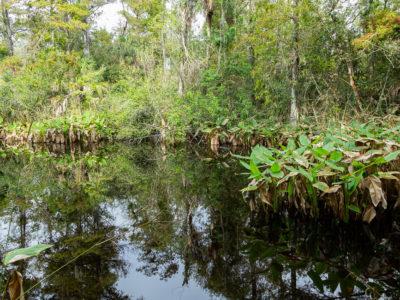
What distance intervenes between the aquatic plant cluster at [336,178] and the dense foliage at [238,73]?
4.45 meters

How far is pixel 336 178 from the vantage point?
10.6ft

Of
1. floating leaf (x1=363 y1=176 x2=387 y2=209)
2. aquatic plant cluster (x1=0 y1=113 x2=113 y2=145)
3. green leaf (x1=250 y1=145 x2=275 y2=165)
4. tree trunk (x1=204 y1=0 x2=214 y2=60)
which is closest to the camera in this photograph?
floating leaf (x1=363 y1=176 x2=387 y2=209)

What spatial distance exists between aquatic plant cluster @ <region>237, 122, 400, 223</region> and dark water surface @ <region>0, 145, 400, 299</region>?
229 mm


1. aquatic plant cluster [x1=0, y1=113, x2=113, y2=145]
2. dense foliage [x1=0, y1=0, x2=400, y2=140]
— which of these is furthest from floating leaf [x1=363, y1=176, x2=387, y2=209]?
aquatic plant cluster [x1=0, y1=113, x2=113, y2=145]

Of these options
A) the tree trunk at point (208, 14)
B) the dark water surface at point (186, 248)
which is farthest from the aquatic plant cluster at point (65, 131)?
the dark water surface at point (186, 248)

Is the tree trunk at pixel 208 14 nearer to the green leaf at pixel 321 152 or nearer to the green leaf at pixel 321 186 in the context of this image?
the green leaf at pixel 321 152

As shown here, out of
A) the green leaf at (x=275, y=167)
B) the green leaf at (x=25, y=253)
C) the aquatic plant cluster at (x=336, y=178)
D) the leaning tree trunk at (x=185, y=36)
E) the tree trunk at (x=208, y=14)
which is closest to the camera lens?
the green leaf at (x=25, y=253)

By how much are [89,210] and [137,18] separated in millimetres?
29610

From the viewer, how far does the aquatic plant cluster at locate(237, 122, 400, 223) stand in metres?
2.95

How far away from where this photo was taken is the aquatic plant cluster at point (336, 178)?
2.95 m

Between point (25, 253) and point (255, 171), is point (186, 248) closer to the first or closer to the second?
point (255, 171)

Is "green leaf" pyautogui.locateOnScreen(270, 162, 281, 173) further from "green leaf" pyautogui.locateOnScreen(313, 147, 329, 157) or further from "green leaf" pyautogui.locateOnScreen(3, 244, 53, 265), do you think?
"green leaf" pyautogui.locateOnScreen(3, 244, 53, 265)

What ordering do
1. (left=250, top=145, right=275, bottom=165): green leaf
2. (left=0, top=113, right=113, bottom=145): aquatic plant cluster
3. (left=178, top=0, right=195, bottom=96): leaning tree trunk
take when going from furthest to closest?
(left=0, top=113, right=113, bottom=145): aquatic plant cluster < (left=178, top=0, right=195, bottom=96): leaning tree trunk < (left=250, top=145, right=275, bottom=165): green leaf

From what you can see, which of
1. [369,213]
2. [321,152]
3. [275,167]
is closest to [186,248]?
[275,167]
